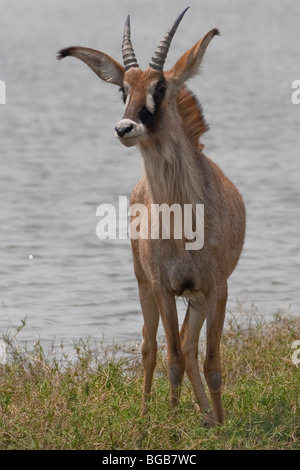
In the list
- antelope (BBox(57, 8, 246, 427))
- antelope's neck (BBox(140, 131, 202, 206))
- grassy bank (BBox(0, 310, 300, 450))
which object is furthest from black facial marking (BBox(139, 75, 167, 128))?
grassy bank (BBox(0, 310, 300, 450))

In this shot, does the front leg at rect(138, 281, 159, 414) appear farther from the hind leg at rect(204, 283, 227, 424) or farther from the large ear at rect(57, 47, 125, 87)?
the large ear at rect(57, 47, 125, 87)

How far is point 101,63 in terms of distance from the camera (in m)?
8.23

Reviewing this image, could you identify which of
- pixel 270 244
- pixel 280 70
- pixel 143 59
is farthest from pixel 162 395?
pixel 280 70

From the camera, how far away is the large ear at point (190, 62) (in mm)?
8062

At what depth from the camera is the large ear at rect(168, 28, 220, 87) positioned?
8.06 m

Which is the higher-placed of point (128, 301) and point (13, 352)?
point (128, 301)

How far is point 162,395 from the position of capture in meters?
8.96

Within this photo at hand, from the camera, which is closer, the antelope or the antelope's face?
the antelope's face

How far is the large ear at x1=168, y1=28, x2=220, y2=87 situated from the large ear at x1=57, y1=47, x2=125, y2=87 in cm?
36

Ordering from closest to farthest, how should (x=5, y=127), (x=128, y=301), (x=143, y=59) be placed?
(x=128, y=301) → (x=5, y=127) → (x=143, y=59)

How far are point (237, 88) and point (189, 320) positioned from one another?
25641 millimetres

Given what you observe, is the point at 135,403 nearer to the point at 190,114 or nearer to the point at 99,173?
the point at 190,114

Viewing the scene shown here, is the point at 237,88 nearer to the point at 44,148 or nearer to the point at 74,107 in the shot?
the point at 74,107

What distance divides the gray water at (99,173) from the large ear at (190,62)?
200mm
